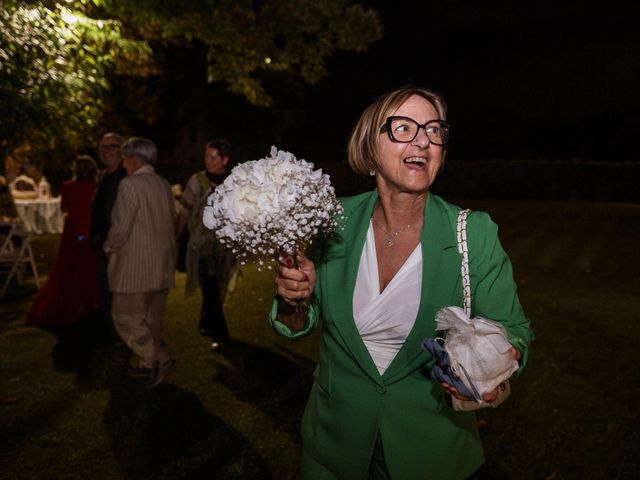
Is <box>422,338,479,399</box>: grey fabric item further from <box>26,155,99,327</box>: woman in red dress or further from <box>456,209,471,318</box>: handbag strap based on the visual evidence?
<box>26,155,99,327</box>: woman in red dress

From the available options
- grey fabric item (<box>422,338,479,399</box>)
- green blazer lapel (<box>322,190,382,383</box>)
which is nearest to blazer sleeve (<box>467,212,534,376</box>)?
grey fabric item (<box>422,338,479,399</box>)

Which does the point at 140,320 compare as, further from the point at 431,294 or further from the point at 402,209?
the point at 431,294

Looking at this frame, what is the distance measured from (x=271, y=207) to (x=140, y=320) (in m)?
4.08

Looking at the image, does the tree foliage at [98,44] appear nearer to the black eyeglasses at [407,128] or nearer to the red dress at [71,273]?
the red dress at [71,273]

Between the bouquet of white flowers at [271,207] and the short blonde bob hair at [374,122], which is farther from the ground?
the short blonde bob hair at [374,122]

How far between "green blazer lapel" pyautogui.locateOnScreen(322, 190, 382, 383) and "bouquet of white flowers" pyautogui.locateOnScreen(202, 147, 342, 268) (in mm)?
311

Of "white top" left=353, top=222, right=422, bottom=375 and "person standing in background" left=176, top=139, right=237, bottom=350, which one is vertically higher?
"white top" left=353, top=222, right=422, bottom=375

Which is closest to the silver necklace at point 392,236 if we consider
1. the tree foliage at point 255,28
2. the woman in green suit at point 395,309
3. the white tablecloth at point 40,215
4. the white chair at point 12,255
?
the woman in green suit at point 395,309

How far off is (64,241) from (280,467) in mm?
4901

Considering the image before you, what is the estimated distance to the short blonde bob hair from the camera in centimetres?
227

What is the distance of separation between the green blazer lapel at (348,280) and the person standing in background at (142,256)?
337 cm

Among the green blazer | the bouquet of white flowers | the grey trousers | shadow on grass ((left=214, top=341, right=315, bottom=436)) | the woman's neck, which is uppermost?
the bouquet of white flowers

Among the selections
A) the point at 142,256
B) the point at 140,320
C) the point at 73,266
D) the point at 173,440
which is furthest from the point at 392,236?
the point at 73,266

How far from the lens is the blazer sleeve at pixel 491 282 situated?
2031 millimetres
